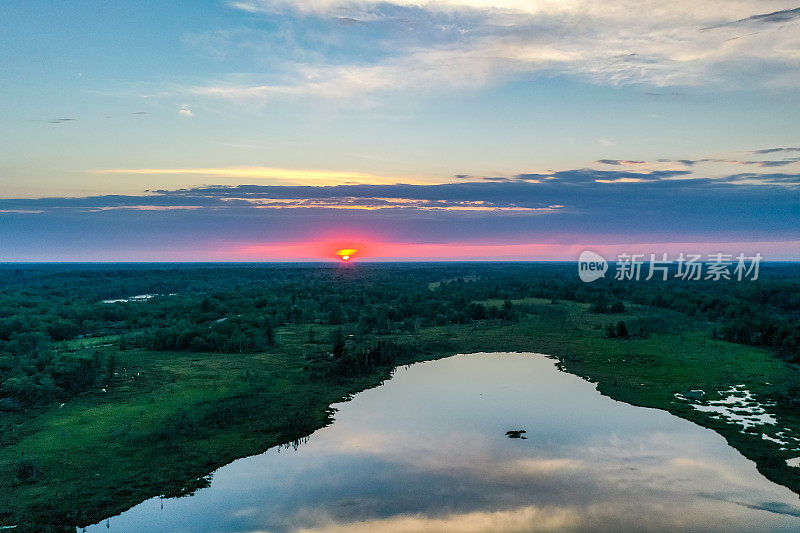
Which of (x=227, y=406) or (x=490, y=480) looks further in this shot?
(x=227, y=406)

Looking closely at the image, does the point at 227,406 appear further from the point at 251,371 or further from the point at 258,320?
the point at 258,320

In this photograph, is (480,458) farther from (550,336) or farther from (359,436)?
(550,336)

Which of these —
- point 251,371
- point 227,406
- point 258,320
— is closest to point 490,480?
point 227,406

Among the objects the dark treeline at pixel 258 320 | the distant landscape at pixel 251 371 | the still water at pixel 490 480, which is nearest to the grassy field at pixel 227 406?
the distant landscape at pixel 251 371

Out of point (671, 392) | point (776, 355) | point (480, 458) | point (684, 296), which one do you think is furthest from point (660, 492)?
point (684, 296)

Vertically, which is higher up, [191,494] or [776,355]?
[776,355]

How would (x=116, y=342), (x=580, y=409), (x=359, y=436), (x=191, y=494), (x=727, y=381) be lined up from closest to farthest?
1. (x=191, y=494)
2. (x=359, y=436)
3. (x=580, y=409)
4. (x=727, y=381)
5. (x=116, y=342)
